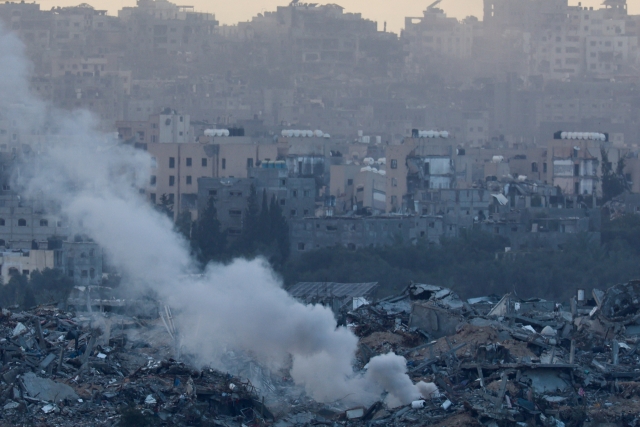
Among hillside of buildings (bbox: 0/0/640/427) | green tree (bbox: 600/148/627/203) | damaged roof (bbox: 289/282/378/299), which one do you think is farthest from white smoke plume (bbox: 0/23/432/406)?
green tree (bbox: 600/148/627/203)

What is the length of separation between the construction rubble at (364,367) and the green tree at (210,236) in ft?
53.4

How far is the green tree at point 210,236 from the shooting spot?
131 feet

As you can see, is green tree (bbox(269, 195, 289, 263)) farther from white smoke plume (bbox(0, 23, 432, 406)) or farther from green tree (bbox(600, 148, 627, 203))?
white smoke plume (bbox(0, 23, 432, 406))

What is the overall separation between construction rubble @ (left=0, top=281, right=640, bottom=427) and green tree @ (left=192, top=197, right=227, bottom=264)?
16291mm

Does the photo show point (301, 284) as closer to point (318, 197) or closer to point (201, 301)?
point (201, 301)

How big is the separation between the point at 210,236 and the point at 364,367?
20694 millimetres

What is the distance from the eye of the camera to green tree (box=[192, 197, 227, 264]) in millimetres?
40000

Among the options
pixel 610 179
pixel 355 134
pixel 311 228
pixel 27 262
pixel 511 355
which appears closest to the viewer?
pixel 511 355

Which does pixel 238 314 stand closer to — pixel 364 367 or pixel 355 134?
pixel 364 367

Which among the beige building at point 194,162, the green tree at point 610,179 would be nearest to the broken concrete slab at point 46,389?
the beige building at point 194,162

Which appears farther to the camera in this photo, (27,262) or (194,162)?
(194,162)

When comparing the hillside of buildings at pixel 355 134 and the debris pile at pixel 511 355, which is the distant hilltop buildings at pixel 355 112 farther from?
the debris pile at pixel 511 355

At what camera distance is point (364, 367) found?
20453 millimetres

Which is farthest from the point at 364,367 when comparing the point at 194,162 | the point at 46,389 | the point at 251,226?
the point at 194,162
